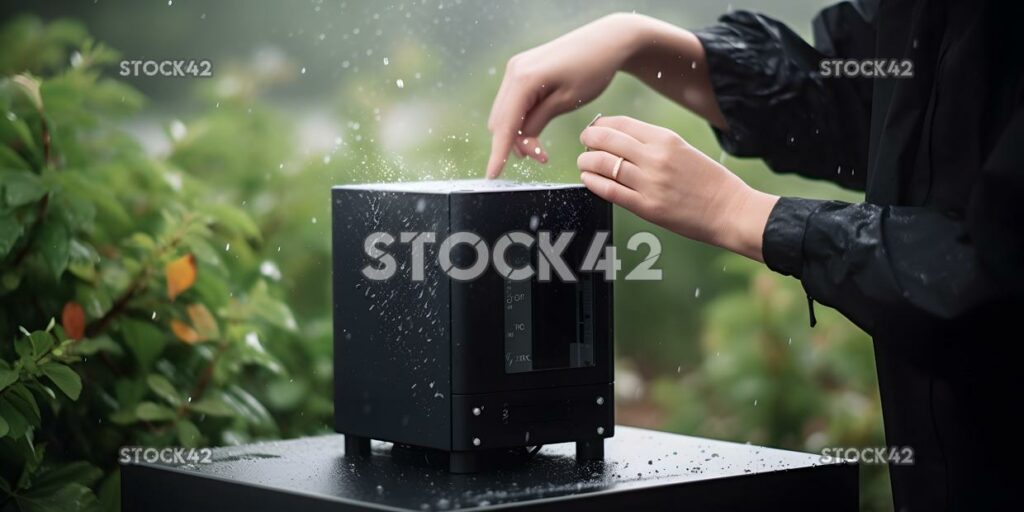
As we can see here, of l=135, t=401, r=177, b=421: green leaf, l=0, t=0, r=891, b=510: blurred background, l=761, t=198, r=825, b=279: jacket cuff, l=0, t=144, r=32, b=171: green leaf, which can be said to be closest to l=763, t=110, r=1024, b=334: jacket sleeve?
l=761, t=198, r=825, b=279: jacket cuff

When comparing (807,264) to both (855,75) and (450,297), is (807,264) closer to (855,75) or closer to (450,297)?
(450,297)

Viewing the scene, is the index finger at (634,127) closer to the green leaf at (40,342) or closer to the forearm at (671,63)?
the forearm at (671,63)

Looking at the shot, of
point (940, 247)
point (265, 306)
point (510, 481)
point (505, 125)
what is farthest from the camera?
point (265, 306)

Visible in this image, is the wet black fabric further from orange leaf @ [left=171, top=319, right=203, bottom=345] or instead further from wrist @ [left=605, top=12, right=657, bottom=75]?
orange leaf @ [left=171, top=319, right=203, bottom=345]

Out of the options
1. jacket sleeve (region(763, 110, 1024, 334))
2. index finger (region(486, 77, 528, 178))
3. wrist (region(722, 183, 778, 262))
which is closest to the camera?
jacket sleeve (region(763, 110, 1024, 334))

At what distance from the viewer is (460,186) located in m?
1.47

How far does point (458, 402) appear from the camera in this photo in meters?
1.38

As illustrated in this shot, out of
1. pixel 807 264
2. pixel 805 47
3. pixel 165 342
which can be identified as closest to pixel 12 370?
pixel 165 342

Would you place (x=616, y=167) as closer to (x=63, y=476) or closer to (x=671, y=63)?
(x=671, y=63)

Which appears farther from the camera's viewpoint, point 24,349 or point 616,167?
point 24,349

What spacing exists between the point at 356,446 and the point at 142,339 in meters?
0.47

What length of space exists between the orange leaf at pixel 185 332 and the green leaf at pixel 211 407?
9 centimetres

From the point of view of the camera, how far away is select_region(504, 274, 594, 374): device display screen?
141 centimetres

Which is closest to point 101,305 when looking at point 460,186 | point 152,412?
point 152,412
